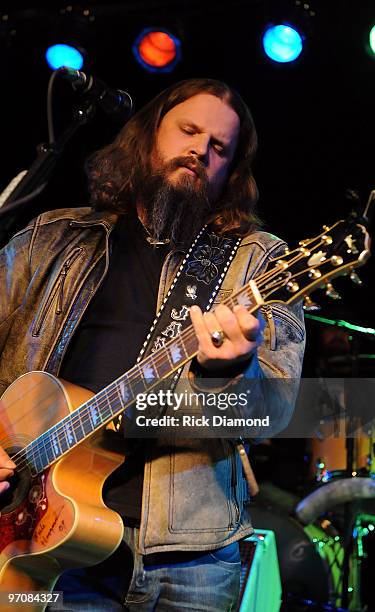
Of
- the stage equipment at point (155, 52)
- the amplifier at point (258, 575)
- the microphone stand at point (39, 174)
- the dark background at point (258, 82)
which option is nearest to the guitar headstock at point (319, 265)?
the microphone stand at point (39, 174)

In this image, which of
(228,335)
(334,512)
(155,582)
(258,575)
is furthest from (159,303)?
(334,512)

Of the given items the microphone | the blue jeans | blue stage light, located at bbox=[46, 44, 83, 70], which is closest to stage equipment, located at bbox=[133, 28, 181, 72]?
blue stage light, located at bbox=[46, 44, 83, 70]

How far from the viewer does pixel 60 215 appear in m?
2.97

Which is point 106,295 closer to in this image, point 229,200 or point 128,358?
point 128,358

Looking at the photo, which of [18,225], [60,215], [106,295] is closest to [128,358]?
[106,295]

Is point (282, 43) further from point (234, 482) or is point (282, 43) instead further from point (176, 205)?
point (234, 482)

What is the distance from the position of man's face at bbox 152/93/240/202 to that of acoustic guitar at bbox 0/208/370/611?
85 cm

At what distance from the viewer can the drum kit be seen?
5.13 metres

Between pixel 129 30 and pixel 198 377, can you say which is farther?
pixel 129 30

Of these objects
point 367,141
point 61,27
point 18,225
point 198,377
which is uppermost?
point 61,27

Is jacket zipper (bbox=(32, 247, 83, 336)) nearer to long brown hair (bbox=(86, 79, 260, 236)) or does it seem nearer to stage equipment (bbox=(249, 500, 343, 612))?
long brown hair (bbox=(86, 79, 260, 236))

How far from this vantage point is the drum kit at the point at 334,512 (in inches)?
202

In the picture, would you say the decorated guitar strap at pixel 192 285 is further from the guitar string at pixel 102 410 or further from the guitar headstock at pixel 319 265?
the guitar headstock at pixel 319 265

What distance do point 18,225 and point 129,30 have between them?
5.65 ft
